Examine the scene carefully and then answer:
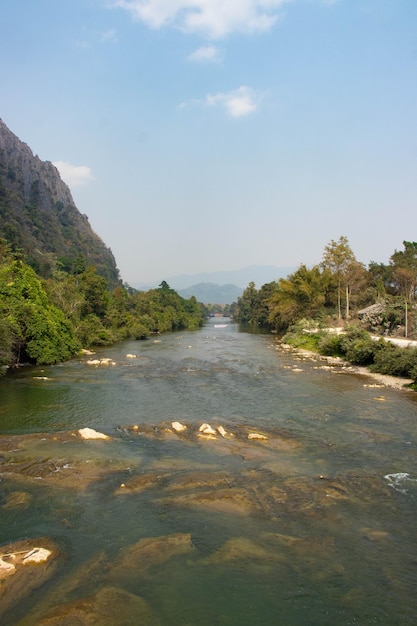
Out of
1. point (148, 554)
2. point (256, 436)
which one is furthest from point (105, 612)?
point (256, 436)

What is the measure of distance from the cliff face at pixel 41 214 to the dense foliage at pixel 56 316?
28.9m

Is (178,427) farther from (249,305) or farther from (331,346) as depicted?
(249,305)

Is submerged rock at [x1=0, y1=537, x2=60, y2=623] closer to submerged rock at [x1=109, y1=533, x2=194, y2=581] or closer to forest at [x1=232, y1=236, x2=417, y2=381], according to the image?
submerged rock at [x1=109, y1=533, x2=194, y2=581]

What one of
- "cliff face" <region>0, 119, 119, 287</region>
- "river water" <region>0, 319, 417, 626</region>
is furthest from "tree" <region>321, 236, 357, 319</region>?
"cliff face" <region>0, 119, 119, 287</region>

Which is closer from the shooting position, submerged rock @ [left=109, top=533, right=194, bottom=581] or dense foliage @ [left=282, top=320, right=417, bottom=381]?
submerged rock @ [left=109, top=533, right=194, bottom=581]

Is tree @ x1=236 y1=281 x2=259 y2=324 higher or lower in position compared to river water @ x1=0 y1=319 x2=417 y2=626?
higher

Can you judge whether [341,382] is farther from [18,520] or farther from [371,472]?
[18,520]

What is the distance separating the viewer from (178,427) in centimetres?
1418

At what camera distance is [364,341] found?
2730 cm

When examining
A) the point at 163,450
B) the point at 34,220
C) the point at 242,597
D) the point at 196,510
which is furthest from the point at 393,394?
the point at 34,220

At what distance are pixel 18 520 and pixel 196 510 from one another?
346 cm

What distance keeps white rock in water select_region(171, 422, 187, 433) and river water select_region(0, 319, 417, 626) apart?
148mm

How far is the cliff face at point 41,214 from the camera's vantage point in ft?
305

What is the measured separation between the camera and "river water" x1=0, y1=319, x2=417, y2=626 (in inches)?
249
